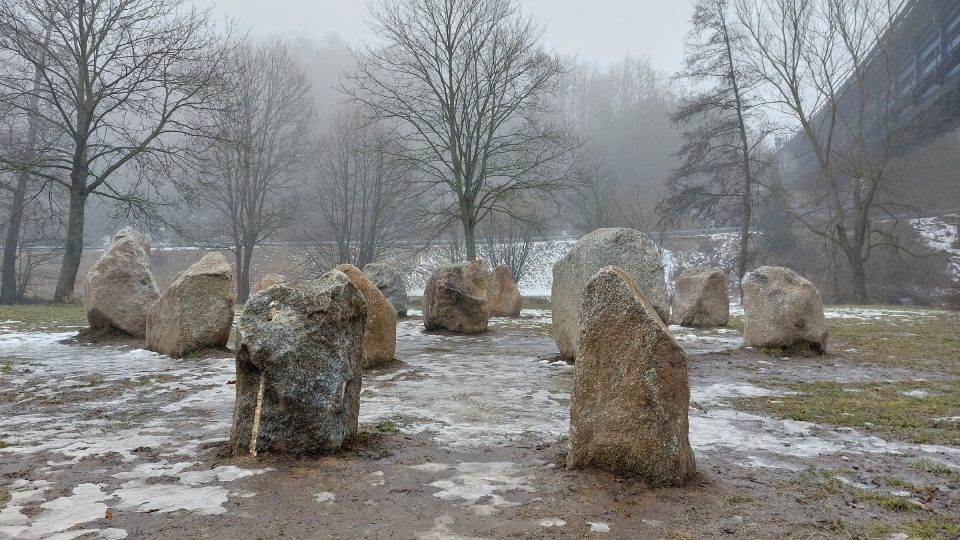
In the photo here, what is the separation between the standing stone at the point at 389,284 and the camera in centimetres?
1577

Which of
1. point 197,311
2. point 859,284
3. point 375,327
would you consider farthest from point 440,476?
point 859,284

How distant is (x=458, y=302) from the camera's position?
12016 mm

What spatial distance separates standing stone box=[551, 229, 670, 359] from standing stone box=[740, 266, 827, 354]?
1531 millimetres

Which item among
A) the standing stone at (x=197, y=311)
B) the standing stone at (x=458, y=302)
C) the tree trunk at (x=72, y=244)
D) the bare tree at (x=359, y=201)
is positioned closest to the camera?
the standing stone at (x=197, y=311)

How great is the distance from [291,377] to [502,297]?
12924mm

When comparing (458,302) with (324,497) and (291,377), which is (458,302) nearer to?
(291,377)

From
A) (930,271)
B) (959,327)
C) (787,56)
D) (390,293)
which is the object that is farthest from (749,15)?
(390,293)

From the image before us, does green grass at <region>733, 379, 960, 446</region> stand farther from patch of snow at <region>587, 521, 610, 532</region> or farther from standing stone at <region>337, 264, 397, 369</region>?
standing stone at <region>337, 264, 397, 369</region>

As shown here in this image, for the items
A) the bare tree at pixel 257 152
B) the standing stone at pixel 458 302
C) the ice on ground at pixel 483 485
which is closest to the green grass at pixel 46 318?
the standing stone at pixel 458 302

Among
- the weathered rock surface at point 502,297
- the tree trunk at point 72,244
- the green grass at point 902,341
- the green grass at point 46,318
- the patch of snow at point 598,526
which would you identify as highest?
the tree trunk at point 72,244

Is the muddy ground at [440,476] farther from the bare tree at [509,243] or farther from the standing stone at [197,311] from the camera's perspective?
the bare tree at [509,243]

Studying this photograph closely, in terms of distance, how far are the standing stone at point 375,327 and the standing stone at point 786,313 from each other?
516 centimetres

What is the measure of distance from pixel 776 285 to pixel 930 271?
2144 cm

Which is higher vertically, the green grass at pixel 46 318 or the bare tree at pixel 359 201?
the bare tree at pixel 359 201
